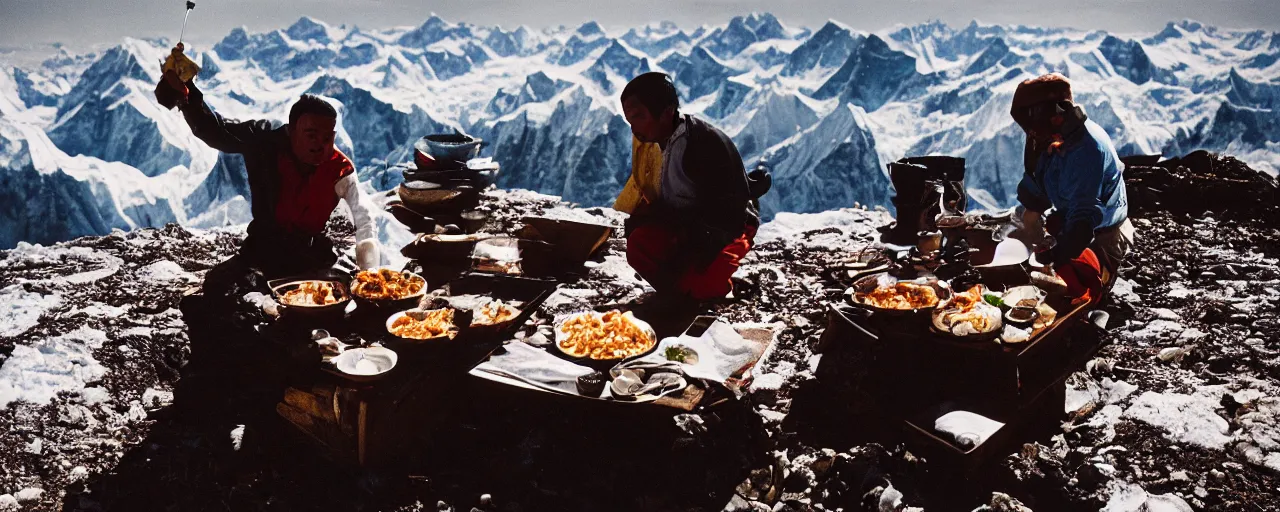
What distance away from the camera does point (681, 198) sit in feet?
16.4

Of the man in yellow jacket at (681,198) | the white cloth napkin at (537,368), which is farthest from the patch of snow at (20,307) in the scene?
the man in yellow jacket at (681,198)

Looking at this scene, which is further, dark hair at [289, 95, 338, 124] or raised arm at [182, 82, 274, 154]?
raised arm at [182, 82, 274, 154]

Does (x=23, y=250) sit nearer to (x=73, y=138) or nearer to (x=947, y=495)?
(x=947, y=495)

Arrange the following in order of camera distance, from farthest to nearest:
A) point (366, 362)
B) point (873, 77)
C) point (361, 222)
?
1. point (873, 77)
2. point (361, 222)
3. point (366, 362)

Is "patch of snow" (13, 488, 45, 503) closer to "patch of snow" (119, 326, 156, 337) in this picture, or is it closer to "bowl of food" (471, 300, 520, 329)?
"patch of snow" (119, 326, 156, 337)

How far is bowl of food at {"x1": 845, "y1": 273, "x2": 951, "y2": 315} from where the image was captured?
12.8 ft

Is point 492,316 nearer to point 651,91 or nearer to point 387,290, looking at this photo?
point 387,290

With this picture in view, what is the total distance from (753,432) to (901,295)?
1251 millimetres

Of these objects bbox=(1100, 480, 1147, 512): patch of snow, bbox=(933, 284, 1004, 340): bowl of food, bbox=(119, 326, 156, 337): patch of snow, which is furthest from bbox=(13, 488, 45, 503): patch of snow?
bbox=(1100, 480, 1147, 512): patch of snow

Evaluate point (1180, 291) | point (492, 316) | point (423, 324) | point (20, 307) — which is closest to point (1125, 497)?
point (492, 316)

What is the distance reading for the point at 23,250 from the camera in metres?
7.20

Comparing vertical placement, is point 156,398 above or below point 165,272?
below

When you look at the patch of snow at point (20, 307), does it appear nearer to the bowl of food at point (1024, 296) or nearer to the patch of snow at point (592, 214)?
the patch of snow at point (592, 214)

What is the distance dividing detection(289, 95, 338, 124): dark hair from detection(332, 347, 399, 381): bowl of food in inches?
72.0
